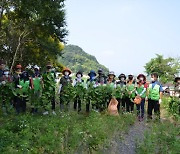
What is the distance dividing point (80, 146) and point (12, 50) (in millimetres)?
15662

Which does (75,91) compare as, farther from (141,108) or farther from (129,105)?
(129,105)

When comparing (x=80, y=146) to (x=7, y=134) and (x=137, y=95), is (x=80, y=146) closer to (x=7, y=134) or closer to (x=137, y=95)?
(x=7, y=134)

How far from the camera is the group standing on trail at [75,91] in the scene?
28.5 feet

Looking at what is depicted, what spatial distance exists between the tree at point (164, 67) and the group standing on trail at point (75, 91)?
28912 mm

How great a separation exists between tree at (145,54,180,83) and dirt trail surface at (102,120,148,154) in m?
31.1

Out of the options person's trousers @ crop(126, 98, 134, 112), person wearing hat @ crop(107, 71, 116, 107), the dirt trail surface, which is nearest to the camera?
the dirt trail surface

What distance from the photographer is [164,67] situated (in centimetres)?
4091

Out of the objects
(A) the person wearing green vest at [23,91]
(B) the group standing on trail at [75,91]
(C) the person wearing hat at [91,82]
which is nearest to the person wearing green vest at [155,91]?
(B) the group standing on trail at [75,91]

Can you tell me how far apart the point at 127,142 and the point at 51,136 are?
2210 mm

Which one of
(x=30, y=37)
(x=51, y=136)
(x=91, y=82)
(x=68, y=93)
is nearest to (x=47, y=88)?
(x=68, y=93)

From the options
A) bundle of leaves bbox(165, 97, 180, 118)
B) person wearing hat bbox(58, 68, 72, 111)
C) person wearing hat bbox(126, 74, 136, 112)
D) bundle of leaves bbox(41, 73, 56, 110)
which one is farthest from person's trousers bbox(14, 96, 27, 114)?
bundle of leaves bbox(165, 97, 180, 118)

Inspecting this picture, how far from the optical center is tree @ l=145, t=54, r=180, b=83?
1578 inches

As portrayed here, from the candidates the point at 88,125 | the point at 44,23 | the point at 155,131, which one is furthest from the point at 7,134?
the point at 44,23

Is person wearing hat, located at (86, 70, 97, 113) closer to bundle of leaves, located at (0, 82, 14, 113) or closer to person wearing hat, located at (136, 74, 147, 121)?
person wearing hat, located at (136, 74, 147, 121)
